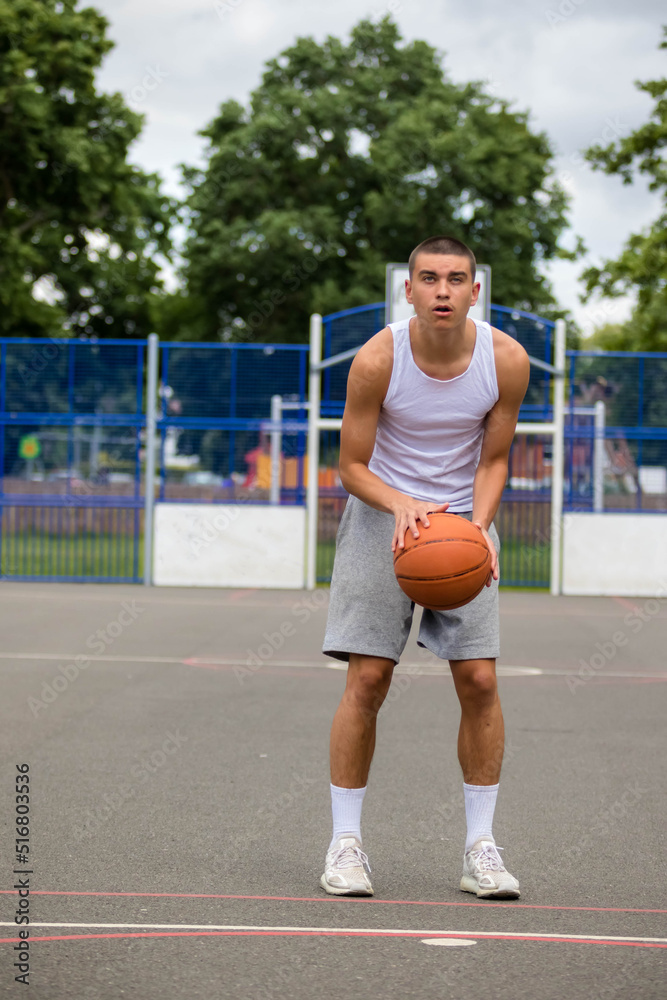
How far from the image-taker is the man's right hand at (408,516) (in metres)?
3.98

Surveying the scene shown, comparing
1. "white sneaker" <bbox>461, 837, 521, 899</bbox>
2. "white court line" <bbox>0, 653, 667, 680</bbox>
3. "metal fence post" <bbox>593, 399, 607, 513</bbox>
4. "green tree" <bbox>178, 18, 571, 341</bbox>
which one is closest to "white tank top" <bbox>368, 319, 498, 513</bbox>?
"white sneaker" <bbox>461, 837, 521, 899</bbox>

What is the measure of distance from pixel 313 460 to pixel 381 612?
1268cm

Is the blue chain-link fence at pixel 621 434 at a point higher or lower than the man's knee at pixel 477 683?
higher

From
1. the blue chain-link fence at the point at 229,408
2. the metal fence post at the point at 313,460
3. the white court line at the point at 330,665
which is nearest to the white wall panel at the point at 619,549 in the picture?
the metal fence post at the point at 313,460

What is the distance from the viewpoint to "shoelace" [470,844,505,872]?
4.07 m

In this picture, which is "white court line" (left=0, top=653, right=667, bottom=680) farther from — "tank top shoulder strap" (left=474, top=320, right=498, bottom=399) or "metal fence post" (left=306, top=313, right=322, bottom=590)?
"metal fence post" (left=306, top=313, right=322, bottom=590)

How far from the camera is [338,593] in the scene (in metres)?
4.27

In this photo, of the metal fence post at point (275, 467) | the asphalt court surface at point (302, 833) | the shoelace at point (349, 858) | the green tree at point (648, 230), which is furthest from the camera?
the green tree at point (648, 230)

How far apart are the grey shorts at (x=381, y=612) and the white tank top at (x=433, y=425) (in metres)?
0.13

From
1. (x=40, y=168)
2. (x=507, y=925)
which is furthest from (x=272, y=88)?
(x=507, y=925)

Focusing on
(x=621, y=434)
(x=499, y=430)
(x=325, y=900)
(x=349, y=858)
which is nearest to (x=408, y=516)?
(x=499, y=430)

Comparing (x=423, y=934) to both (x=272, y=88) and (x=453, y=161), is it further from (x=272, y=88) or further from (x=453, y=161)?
(x=272, y=88)

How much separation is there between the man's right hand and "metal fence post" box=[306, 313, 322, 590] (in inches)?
500

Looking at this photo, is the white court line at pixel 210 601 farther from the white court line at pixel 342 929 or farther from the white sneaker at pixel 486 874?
the white court line at pixel 342 929
